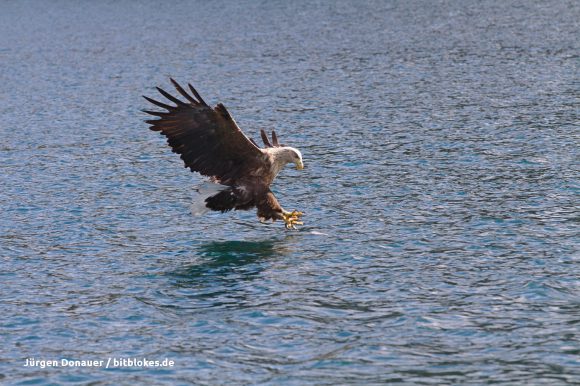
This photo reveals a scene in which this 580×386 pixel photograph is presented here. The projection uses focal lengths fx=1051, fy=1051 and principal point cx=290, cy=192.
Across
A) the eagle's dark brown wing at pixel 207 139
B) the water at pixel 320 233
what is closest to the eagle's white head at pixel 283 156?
the eagle's dark brown wing at pixel 207 139

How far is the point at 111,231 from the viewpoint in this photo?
18.4 metres

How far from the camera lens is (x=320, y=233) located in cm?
1778

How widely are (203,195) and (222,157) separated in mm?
723

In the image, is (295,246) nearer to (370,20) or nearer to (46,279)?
(46,279)

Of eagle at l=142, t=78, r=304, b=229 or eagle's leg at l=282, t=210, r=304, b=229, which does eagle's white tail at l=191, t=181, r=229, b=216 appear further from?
eagle's leg at l=282, t=210, r=304, b=229

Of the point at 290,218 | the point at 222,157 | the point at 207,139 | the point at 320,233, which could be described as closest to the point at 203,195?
the point at 222,157

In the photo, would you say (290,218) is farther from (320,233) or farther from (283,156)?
(283,156)

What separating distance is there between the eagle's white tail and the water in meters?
0.69

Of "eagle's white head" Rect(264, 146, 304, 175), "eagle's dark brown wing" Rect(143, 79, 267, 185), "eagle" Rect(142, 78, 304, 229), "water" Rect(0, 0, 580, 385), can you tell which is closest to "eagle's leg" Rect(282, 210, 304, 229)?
"eagle" Rect(142, 78, 304, 229)

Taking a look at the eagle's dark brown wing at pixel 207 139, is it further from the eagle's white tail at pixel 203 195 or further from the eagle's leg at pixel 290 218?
the eagle's leg at pixel 290 218

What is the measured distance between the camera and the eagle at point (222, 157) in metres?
16.2

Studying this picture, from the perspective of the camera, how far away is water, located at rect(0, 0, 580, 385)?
12.3 metres

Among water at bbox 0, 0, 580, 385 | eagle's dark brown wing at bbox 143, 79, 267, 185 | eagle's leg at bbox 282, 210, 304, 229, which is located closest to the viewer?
water at bbox 0, 0, 580, 385

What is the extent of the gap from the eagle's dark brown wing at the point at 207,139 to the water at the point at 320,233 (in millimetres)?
1331
